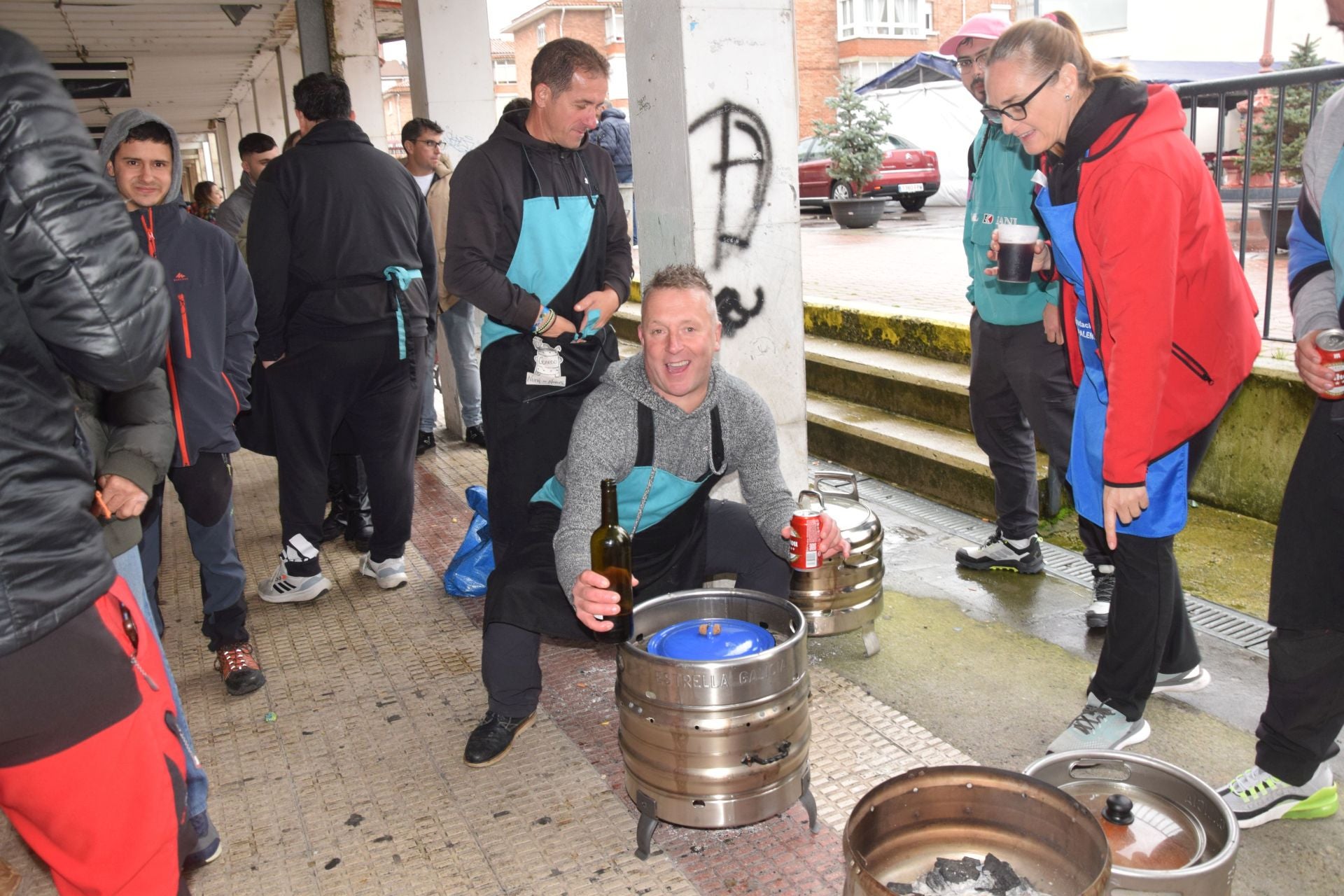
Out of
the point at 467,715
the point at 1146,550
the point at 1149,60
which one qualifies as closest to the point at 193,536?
the point at 467,715

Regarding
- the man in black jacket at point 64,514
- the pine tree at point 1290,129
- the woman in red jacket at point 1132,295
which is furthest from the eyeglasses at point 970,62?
the pine tree at point 1290,129

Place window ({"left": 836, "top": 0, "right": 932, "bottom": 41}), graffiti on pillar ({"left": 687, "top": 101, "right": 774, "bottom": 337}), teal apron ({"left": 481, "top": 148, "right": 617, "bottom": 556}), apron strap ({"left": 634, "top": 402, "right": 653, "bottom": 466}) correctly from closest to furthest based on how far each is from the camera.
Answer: apron strap ({"left": 634, "top": 402, "right": 653, "bottom": 466})
teal apron ({"left": 481, "top": 148, "right": 617, "bottom": 556})
graffiti on pillar ({"left": 687, "top": 101, "right": 774, "bottom": 337})
window ({"left": 836, "top": 0, "right": 932, "bottom": 41})

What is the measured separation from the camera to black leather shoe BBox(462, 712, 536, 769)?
3.38 m

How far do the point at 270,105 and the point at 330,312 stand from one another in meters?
15.4

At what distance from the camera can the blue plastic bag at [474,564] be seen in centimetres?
472

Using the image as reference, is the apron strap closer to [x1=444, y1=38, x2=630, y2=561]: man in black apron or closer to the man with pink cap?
[x1=444, y1=38, x2=630, y2=561]: man in black apron

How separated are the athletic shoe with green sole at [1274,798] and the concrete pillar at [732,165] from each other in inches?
86.0

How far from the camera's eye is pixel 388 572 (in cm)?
494

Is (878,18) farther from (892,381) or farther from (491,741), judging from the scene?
(491,741)

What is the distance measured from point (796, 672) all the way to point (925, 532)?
2766 millimetres

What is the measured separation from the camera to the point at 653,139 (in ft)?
14.1

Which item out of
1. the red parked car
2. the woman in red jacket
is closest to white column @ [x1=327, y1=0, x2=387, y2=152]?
the woman in red jacket

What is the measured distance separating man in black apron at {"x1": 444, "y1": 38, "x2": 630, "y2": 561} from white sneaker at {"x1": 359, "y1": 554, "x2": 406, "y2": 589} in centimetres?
92

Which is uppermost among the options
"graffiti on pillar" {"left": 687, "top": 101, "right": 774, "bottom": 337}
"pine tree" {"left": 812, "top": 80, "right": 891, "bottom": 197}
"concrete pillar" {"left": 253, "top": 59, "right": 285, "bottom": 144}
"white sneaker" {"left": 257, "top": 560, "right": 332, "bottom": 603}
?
"concrete pillar" {"left": 253, "top": 59, "right": 285, "bottom": 144}
